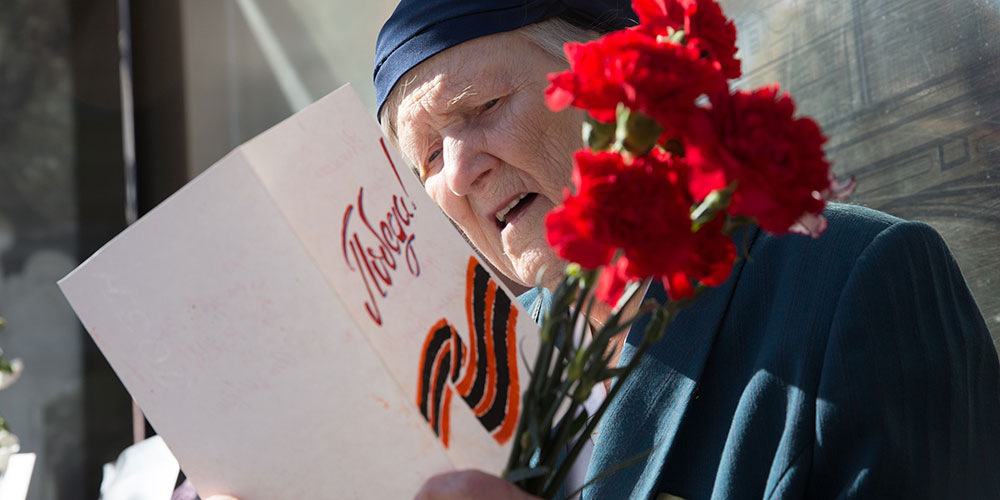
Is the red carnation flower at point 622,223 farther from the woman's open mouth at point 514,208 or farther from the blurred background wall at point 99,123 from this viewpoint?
the blurred background wall at point 99,123

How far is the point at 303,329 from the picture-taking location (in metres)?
0.65

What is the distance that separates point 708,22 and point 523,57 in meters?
0.54

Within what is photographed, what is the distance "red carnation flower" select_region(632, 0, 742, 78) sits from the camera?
55cm

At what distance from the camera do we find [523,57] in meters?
1.08

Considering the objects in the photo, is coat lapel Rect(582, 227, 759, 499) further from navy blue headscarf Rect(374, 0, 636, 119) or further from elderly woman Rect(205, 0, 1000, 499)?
navy blue headscarf Rect(374, 0, 636, 119)

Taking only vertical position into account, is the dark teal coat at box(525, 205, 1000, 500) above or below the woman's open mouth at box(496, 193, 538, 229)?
below

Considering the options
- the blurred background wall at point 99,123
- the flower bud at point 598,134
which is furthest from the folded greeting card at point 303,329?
the blurred background wall at point 99,123

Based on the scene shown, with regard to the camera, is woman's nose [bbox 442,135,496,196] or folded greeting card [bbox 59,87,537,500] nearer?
folded greeting card [bbox 59,87,537,500]

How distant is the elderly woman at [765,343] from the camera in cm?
79

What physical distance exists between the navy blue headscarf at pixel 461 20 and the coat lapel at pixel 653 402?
14.6 inches

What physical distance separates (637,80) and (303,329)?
0.31m

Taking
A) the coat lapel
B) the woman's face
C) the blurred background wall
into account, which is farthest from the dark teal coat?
the blurred background wall

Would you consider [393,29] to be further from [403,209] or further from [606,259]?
[606,259]

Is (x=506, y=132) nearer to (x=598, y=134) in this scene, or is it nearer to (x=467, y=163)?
(x=467, y=163)
